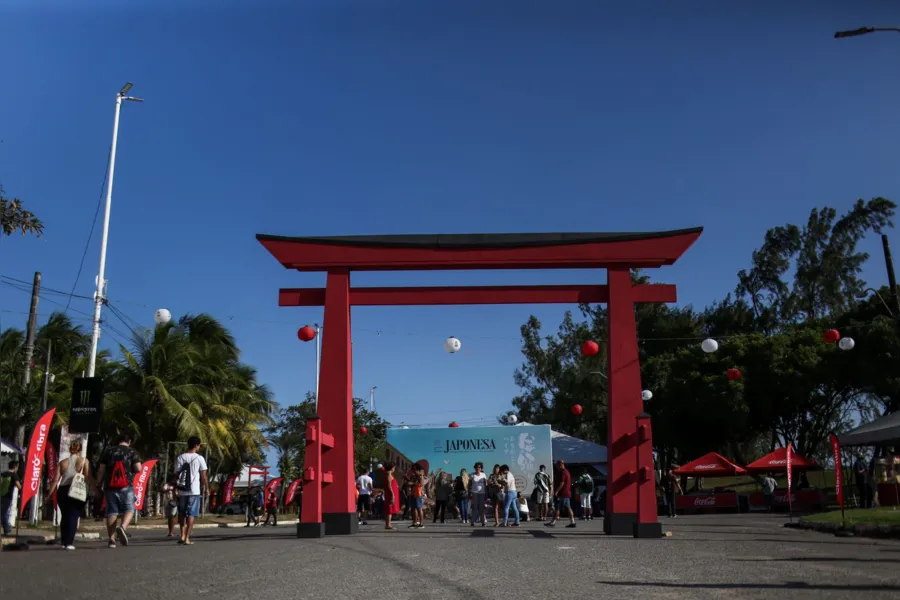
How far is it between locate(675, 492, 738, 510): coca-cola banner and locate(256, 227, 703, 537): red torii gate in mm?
19634

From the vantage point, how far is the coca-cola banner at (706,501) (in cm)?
3269

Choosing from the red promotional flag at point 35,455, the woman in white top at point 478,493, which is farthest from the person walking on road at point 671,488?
the red promotional flag at point 35,455

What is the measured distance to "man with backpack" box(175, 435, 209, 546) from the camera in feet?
42.1

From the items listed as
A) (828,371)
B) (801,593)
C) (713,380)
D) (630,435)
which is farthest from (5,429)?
(828,371)

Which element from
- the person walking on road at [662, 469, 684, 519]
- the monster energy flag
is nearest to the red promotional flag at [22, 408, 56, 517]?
the monster energy flag

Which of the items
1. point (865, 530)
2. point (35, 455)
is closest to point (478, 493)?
point (865, 530)

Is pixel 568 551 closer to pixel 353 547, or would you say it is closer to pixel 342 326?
pixel 353 547

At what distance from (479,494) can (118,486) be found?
11.6m

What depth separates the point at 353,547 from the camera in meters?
11.4

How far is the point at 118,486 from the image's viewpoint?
12312 mm

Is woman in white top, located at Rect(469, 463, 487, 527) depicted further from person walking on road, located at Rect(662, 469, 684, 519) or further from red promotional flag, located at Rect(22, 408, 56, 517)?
red promotional flag, located at Rect(22, 408, 56, 517)

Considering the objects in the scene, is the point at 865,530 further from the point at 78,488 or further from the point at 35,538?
the point at 35,538

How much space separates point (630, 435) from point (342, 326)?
5.75 meters

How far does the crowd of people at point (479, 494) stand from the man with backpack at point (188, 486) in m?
5.44
